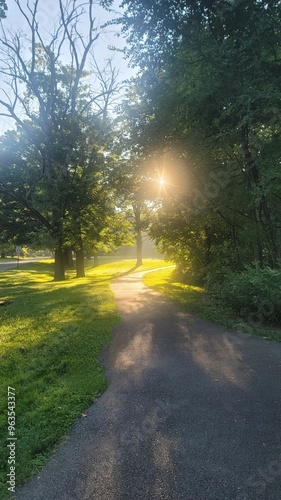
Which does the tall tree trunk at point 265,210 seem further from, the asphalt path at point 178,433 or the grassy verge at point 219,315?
the asphalt path at point 178,433

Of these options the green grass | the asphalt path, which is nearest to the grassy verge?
the asphalt path

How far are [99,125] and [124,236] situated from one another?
10.1m

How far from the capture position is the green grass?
3494 millimetres

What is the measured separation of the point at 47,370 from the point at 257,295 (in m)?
6.30

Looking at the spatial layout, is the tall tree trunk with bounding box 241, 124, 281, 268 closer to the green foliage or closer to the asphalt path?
the asphalt path

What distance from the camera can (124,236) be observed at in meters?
27.5

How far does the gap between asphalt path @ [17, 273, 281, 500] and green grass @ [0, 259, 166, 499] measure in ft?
0.68

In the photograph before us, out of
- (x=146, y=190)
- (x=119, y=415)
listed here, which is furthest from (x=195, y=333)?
(x=146, y=190)

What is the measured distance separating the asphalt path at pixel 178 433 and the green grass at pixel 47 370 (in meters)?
0.21

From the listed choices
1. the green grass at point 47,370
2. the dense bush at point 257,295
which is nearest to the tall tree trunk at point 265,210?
the dense bush at point 257,295

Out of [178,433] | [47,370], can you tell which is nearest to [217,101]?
[47,370]

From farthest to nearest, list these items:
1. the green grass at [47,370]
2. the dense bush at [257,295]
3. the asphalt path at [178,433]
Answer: the dense bush at [257,295] < the green grass at [47,370] < the asphalt path at [178,433]

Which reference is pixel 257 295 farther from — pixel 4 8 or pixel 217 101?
pixel 4 8

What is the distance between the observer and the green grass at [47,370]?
11.5 ft
